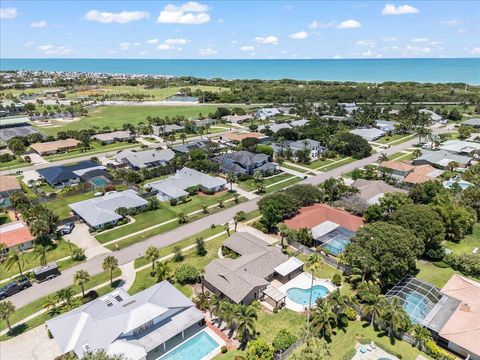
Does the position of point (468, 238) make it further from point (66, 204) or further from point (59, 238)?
point (66, 204)

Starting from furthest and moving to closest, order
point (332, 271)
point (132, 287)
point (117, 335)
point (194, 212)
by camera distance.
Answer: point (194, 212) → point (332, 271) → point (132, 287) → point (117, 335)

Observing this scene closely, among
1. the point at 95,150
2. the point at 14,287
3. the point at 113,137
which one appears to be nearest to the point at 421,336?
the point at 14,287

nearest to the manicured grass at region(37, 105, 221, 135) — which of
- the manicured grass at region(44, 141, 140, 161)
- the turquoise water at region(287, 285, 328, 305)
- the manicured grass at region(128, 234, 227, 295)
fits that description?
→ the manicured grass at region(44, 141, 140, 161)

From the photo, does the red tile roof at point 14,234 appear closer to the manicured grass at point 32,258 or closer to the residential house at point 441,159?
the manicured grass at point 32,258

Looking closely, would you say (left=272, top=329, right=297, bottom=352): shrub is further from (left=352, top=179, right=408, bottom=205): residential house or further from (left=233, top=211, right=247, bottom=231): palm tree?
(left=352, top=179, right=408, bottom=205): residential house

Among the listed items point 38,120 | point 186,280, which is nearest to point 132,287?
point 186,280

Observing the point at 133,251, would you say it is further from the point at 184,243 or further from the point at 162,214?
the point at 162,214
